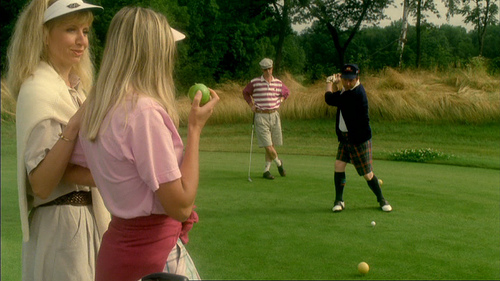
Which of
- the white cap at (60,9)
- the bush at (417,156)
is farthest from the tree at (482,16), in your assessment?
the white cap at (60,9)

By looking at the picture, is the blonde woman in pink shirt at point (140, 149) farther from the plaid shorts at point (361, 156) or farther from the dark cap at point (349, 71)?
the plaid shorts at point (361, 156)

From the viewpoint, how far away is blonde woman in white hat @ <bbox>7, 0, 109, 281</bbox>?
93.9 inches

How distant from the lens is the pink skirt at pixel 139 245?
85.3 inches

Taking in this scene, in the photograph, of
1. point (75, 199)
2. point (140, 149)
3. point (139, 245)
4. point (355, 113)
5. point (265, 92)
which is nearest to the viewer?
point (140, 149)

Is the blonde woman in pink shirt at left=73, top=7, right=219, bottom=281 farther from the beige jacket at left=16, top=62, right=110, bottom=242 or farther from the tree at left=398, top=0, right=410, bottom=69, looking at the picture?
the tree at left=398, top=0, right=410, bottom=69

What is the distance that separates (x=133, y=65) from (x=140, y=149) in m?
0.30

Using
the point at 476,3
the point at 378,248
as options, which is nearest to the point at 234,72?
the point at 476,3

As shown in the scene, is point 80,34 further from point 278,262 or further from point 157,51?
point 278,262

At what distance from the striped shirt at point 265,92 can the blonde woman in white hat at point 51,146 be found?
8.60 m

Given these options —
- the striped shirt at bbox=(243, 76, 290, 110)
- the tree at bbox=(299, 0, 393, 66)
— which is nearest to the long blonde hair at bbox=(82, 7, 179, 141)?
the striped shirt at bbox=(243, 76, 290, 110)

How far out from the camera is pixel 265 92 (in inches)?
445

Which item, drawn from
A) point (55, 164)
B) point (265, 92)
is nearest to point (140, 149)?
point (55, 164)

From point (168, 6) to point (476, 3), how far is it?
1172 centimetres

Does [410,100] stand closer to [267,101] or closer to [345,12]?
[267,101]
